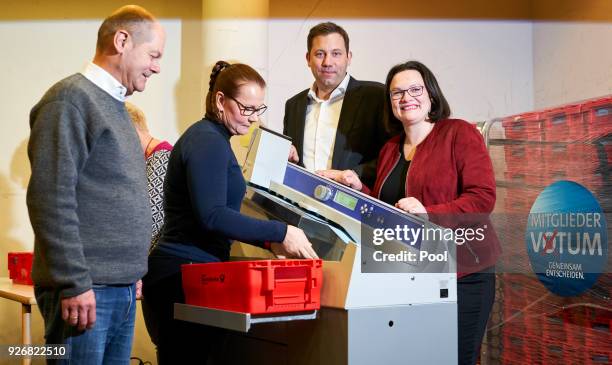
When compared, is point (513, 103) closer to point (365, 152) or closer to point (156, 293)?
point (365, 152)

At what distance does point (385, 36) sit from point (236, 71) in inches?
88.9

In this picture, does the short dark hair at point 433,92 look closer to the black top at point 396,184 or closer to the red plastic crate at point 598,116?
the black top at point 396,184

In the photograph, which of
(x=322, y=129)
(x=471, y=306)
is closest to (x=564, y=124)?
(x=322, y=129)

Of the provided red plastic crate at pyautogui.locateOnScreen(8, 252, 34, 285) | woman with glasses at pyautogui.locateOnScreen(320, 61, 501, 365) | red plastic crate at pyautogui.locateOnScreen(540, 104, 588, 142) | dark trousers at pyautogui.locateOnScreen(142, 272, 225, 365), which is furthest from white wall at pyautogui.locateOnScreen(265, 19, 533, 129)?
dark trousers at pyautogui.locateOnScreen(142, 272, 225, 365)

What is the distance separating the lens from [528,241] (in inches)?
113

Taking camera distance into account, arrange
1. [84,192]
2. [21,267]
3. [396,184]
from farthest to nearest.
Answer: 1. [21,267]
2. [396,184]
3. [84,192]

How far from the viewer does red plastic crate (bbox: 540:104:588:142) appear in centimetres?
266

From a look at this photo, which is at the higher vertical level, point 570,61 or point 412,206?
point 570,61

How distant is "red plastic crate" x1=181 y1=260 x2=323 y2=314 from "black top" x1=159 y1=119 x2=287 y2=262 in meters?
0.08

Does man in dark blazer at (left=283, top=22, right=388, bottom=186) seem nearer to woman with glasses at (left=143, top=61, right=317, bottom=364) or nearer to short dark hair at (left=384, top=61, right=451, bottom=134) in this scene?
short dark hair at (left=384, top=61, right=451, bottom=134)

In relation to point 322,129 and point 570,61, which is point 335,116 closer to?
point 322,129

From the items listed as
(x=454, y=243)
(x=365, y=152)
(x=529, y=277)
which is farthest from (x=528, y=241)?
(x=454, y=243)

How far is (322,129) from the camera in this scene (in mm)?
2588

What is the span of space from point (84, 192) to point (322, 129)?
4.28ft
